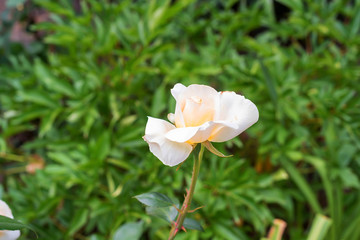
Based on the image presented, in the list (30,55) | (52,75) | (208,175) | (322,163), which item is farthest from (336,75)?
(30,55)

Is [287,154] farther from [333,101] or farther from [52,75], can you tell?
[52,75]

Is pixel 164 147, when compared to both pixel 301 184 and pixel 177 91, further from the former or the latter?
pixel 301 184

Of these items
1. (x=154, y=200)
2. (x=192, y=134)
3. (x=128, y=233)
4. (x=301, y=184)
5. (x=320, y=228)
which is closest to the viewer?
(x=192, y=134)

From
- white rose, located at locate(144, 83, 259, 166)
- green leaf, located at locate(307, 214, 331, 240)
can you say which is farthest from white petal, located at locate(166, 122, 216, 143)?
green leaf, located at locate(307, 214, 331, 240)

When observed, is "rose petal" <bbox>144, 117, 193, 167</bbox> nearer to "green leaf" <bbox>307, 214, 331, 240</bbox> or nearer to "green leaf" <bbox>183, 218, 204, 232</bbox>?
"green leaf" <bbox>183, 218, 204, 232</bbox>

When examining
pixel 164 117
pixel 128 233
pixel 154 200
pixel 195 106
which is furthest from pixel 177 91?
pixel 164 117

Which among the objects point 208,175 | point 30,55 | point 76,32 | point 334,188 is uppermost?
point 76,32

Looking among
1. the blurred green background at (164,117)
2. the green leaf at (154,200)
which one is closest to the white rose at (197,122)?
the green leaf at (154,200)
